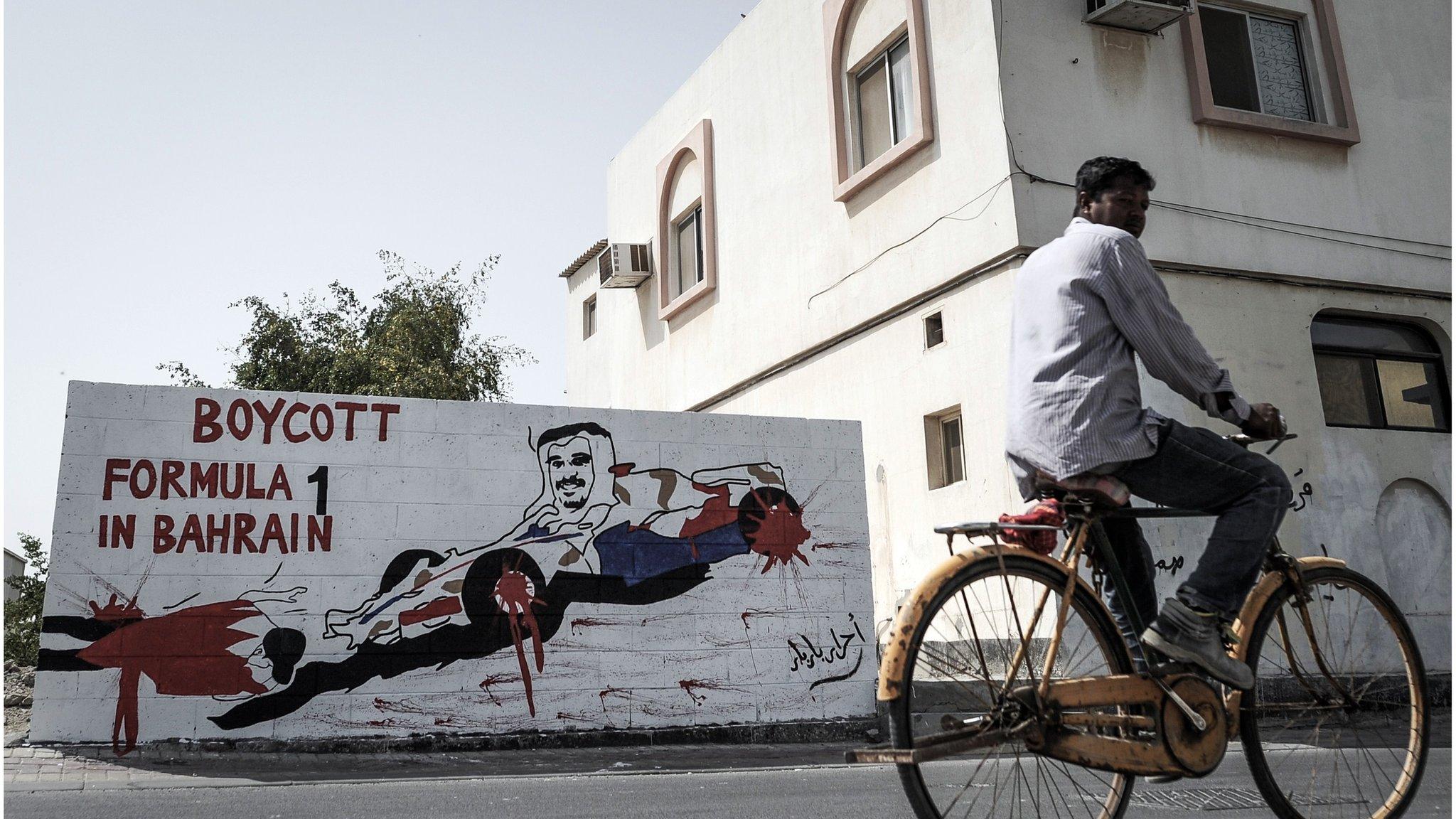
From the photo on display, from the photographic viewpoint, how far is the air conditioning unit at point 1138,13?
40.0ft

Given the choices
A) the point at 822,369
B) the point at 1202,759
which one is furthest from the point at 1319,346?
the point at 1202,759

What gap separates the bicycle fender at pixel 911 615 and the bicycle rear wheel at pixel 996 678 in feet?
0.05

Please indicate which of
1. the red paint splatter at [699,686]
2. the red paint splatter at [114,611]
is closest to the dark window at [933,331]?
the red paint splatter at [699,686]

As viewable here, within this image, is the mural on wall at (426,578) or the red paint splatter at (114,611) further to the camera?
the mural on wall at (426,578)

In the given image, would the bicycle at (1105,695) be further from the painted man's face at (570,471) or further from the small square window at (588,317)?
the small square window at (588,317)

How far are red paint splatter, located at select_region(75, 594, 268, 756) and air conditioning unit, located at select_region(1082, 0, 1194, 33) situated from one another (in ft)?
33.3

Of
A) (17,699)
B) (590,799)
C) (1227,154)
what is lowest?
(590,799)

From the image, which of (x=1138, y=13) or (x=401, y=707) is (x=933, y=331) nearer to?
(x=1138, y=13)

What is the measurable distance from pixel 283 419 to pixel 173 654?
1.89 metres

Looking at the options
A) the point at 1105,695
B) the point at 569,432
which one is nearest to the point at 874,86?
the point at 569,432

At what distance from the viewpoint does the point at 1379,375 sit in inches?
518

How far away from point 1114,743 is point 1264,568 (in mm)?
972

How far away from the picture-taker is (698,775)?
721cm

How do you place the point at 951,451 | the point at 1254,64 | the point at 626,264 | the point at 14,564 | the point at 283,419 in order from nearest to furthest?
the point at 283,419 < the point at 951,451 < the point at 1254,64 < the point at 626,264 < the point at 14,564
